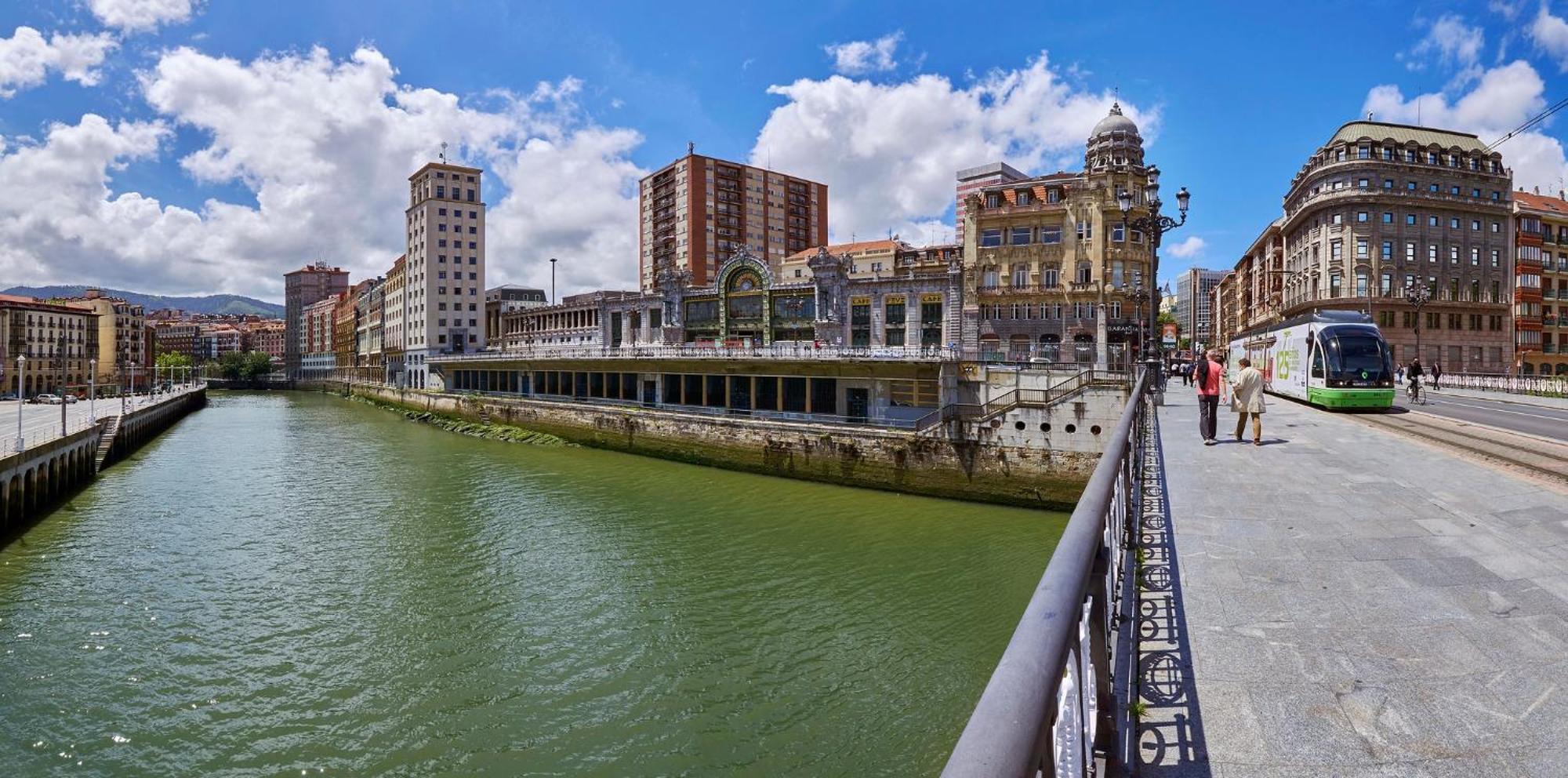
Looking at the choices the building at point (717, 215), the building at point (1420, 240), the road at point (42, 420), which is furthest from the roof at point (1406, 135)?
the road at point (42, 420)

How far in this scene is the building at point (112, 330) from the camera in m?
107

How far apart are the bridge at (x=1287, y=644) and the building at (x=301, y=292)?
208 metres

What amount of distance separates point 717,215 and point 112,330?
94824 mm

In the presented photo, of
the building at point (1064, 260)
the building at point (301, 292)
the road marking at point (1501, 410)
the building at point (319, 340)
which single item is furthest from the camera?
the building at point (301, 292)

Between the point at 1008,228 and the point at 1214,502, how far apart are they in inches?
1738

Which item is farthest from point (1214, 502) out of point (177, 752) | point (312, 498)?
point (312, 498)

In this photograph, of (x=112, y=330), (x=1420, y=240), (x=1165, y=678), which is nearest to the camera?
(x=1165, y=678)

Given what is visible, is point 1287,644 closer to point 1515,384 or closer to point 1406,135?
point 1515,384

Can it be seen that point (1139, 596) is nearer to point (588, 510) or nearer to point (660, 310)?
point (588, 510)

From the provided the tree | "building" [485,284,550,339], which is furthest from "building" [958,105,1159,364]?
the tree

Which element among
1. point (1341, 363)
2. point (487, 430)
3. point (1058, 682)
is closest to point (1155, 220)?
point (1341, 363)

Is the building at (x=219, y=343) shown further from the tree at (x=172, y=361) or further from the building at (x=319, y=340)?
the tree at (x=172, y=361)

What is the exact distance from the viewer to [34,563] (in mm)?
18344

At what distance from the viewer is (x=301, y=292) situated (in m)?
186
